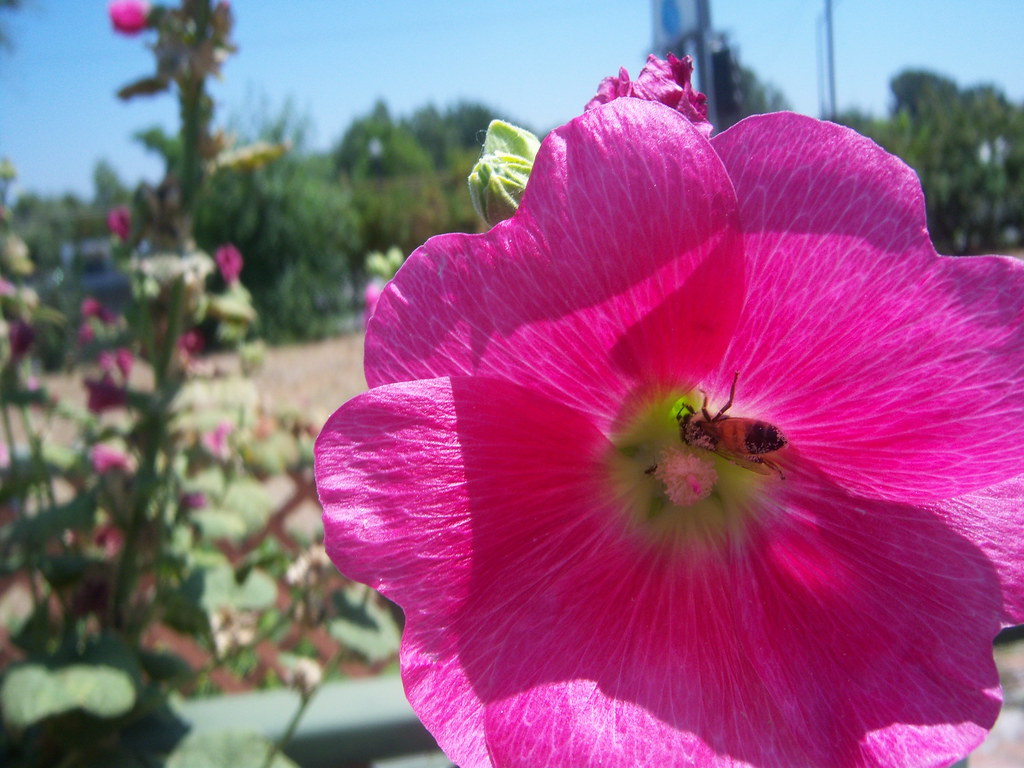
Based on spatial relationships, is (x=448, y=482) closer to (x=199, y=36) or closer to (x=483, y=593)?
(x=483, y=593)

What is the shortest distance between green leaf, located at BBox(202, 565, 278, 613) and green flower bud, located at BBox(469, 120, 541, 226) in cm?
112

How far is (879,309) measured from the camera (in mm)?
346

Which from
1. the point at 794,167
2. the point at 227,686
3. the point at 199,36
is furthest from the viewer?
the point at 227,686

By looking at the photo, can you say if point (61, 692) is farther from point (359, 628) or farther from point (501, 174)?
point (501, 174)

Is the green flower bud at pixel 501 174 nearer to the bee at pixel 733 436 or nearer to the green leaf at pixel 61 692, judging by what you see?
the bee at pixel 733 436

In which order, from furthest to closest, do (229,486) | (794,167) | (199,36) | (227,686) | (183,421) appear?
(227,686) < (229,486) < (183,421) < (199,36) < (794,167)

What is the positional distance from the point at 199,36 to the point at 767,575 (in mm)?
1095

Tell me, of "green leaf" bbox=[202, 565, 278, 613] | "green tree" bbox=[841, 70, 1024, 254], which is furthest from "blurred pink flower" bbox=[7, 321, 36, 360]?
"green tree" bbox=[841, 70, 1024, 254]

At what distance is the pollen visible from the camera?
0.47 m

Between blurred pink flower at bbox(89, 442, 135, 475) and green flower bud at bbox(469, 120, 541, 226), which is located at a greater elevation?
green flower bud at bbox(469, 120, 541, 226)

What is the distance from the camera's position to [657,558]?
1.51 ft

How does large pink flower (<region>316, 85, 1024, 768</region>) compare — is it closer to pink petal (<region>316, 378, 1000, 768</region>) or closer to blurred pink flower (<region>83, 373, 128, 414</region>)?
pink petal (<region>316, 378, 1000, 768</region>)

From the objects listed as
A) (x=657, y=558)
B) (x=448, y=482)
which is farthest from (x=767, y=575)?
(x=448, y=482)

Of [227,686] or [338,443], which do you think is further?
[227,686]
